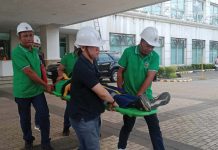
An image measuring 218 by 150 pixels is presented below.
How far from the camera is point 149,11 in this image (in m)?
26.0

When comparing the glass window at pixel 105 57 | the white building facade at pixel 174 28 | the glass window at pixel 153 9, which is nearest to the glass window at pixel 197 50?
the white building facade at pixel 174 28

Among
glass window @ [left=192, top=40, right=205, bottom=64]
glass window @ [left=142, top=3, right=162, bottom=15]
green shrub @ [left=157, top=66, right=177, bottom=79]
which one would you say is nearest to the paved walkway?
green shrub @ [left=157, top=66, right=177, bottom=79]

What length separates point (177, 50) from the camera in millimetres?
29781

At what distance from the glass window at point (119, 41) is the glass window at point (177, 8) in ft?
20.8

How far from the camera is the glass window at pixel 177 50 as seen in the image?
29.2m

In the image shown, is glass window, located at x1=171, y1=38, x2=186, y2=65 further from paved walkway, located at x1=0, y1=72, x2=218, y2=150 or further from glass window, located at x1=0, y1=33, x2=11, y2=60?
paved walkway, located at x1=0, y1=72, x2=218, y2=150

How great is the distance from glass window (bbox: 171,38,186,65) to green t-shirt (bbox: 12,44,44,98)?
83.4 feet

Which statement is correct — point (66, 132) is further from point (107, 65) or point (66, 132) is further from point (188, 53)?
point (188, 53)

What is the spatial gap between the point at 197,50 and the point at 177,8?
19.6 ft

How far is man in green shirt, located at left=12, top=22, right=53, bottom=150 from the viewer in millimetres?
4469

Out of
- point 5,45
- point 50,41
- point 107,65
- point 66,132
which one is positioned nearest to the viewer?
point 66,132

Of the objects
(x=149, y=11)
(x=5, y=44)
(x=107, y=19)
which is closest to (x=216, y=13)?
(x=149, y=11)

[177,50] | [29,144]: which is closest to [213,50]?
[177,50]

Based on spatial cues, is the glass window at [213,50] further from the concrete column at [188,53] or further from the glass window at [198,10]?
the concrete column at [188,53]
